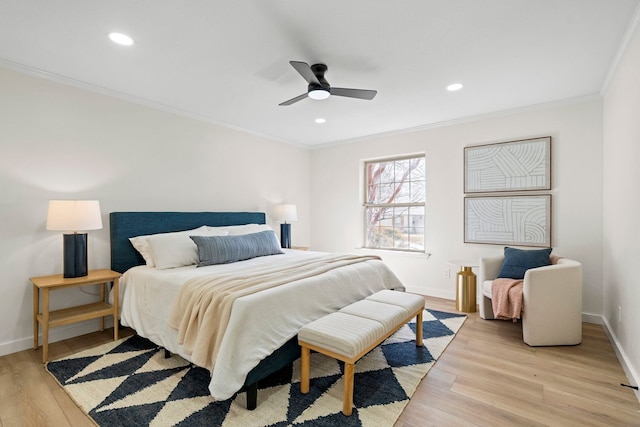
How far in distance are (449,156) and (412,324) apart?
2344 mm

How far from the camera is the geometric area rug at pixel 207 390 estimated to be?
1809 mm

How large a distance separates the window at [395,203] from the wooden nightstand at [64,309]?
3.65m

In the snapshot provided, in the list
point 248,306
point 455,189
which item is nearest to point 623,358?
point 455,189

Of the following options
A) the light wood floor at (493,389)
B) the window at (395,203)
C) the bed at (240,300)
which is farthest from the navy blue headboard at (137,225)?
the window at (395,203)

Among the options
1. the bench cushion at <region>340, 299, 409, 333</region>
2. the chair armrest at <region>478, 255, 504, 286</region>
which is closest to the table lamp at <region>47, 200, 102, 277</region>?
the bench cushion at <region>340, 299, 409, 333</region>

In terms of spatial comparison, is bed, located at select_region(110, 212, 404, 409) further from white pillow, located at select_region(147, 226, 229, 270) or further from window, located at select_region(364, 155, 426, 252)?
window, located at select_region(364, 155, 426, 252)

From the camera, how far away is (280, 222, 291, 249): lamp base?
4891 millimetres

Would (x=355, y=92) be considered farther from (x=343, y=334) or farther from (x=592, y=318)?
(x=592, y=318)

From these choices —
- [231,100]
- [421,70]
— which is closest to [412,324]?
[421,70]

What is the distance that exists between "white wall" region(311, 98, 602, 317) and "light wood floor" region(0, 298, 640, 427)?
3.97 ft

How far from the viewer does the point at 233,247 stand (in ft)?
10.7

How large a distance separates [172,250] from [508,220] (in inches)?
152

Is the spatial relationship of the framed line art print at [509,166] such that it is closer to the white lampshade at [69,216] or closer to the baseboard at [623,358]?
the baseboard at [623,358]

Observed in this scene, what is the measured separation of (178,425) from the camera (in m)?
1.75
